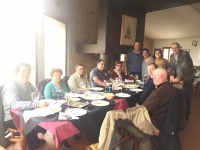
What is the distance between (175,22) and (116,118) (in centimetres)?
682

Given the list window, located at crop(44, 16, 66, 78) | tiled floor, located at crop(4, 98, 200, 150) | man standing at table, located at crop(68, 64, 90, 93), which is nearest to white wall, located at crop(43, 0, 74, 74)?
window, located at crop(44, 16, 66, 78)

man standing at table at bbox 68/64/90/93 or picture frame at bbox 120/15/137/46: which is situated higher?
picture frame at bbox 120/15/137/46

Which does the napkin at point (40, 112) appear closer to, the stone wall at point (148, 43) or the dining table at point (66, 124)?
the dining table at point (66, 124)

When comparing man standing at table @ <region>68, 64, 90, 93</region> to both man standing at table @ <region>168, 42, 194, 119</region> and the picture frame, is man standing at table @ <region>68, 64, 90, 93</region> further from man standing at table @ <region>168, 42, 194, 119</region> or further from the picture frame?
the picture frame

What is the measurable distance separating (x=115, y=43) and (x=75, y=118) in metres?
3.19

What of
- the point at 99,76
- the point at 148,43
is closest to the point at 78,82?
the point at 99,76

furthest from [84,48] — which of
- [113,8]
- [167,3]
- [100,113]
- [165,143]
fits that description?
[165,143]

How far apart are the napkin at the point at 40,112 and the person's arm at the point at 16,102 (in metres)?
0.05

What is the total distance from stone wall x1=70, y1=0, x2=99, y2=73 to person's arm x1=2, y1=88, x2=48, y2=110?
9.16 feet

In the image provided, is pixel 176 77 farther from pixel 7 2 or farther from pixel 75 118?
pixel 7 2

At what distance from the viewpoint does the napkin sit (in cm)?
147

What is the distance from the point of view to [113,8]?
13.6 ft

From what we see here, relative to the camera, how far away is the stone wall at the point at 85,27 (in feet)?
14.8

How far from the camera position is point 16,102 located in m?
1.65
